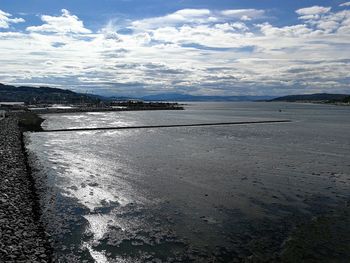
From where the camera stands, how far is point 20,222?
15.9 metres

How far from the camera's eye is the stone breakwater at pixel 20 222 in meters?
12.8

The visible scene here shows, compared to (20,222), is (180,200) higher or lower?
lower

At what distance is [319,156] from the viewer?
38.8m

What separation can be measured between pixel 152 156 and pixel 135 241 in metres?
23.9

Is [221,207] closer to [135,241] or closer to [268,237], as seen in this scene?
[268,237]

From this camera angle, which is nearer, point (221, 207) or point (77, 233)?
point (77, 233)

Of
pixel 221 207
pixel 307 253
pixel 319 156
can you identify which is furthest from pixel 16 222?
pixel 319 156

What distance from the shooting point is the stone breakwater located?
1277cm

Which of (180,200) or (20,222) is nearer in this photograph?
(20,222)

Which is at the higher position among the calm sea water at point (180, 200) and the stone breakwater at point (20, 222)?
the stone breakwater at point (20, 222)

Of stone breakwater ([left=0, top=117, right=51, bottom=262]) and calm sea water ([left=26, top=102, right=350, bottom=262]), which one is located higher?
stone breakwater ([left=0, top=117, right=51, bottom=262])

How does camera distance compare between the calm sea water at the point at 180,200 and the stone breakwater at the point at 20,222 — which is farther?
the calm sea water at the point at 180,200

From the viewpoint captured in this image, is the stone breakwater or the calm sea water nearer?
the stone breakwater

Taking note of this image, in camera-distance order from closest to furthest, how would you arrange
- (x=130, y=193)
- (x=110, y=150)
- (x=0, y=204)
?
(x=0, y=204)
(x=130, y=193)
(x=110, y=150)
